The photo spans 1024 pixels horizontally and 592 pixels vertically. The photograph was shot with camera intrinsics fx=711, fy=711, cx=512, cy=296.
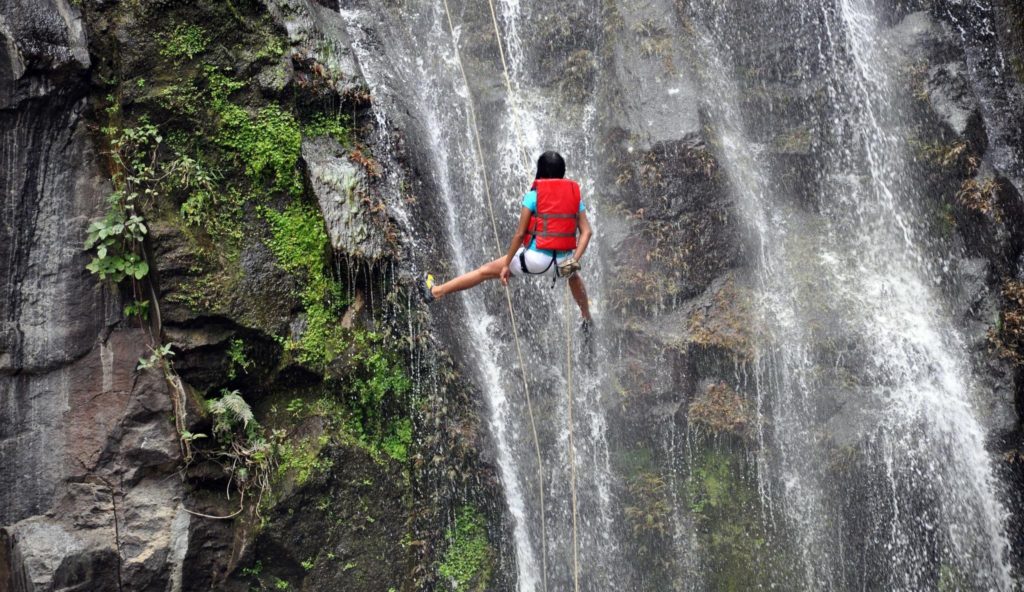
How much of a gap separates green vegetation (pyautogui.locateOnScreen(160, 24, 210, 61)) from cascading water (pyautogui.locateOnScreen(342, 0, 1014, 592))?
6.99ft

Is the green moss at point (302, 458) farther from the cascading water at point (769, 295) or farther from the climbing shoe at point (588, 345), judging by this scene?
the climbing shoe at point (588, 345)

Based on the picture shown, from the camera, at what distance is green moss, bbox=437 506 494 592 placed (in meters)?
7.23

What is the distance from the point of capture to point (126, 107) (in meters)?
6.51

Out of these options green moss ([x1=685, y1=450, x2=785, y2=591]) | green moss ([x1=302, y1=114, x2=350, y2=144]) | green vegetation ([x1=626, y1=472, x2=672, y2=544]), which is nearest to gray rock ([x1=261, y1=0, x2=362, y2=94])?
green moss ([x1=302, y1=114, x2=350, y2=144])

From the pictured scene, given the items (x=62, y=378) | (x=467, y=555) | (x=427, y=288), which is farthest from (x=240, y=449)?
(x=467, y=555)

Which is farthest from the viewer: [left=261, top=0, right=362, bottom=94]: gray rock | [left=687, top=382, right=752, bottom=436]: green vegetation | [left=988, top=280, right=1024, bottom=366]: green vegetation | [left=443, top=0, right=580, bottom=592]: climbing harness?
[left=687, top=382, right=752, bottom=436]: green vegetation

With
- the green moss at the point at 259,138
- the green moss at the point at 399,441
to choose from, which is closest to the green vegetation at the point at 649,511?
the green moss at the point at 399,441

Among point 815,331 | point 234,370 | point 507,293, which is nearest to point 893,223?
point 815,331

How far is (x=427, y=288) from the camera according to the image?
643 centimetres

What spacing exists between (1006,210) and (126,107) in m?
9.93

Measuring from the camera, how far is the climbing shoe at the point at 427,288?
6.43m

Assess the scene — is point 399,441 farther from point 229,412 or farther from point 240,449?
point 229,412

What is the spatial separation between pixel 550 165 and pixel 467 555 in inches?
166

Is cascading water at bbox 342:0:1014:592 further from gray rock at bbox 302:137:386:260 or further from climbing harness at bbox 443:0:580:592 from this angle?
gray rock at bbox 302:137:386:260
